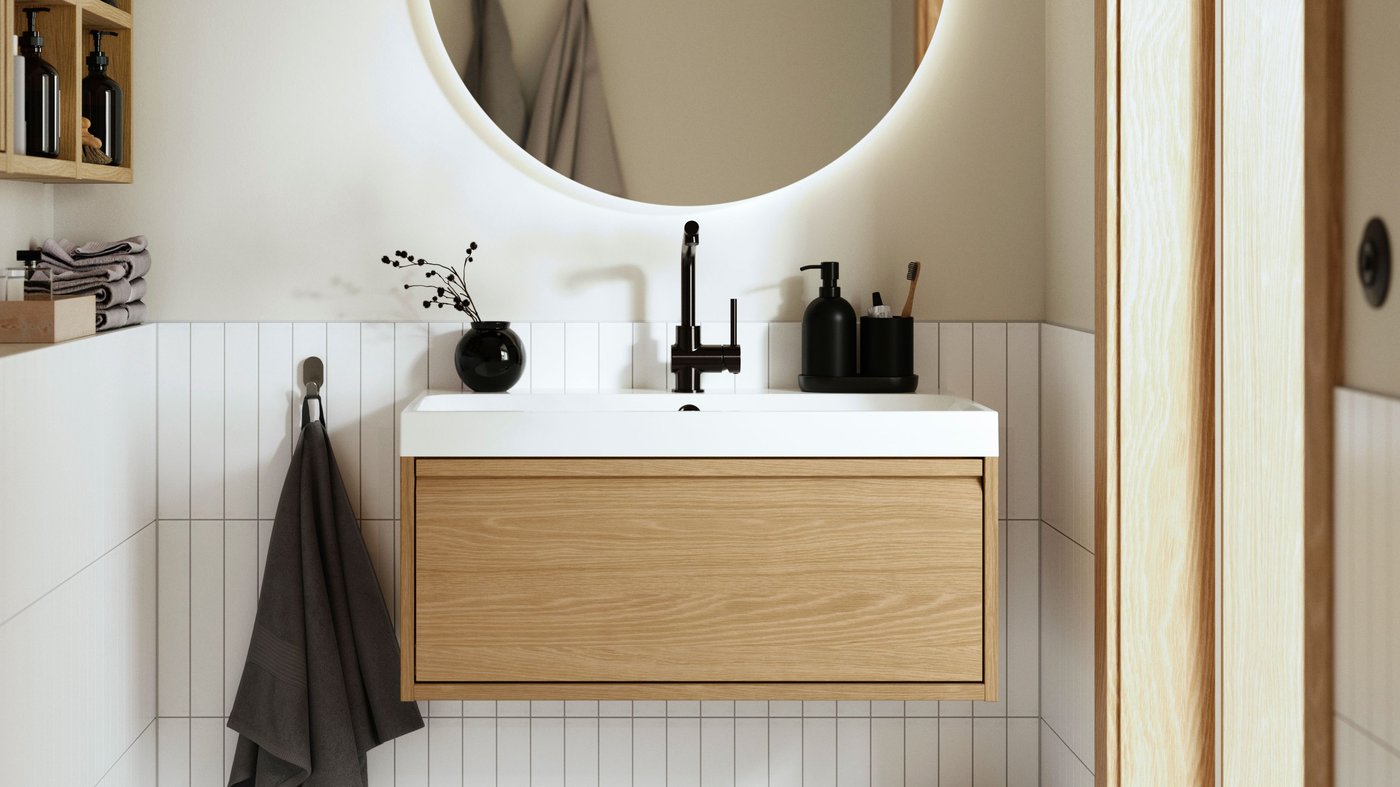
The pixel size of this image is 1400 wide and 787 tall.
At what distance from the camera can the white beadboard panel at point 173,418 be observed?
1.98m

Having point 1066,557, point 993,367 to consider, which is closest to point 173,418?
point 993,367

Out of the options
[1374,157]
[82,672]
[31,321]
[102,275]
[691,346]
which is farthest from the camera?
[691,346]

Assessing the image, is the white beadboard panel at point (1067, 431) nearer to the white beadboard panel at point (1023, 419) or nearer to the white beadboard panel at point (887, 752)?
the white beadboard panel at point (1023, 419)

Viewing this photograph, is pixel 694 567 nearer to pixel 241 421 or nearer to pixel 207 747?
pixel 241 421

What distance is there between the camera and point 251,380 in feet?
6.52

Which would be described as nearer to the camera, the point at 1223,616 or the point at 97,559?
the point at 1223,616

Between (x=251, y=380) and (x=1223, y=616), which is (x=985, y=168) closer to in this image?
(x=1223, y=616)

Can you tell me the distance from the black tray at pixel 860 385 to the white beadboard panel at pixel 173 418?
1.10m

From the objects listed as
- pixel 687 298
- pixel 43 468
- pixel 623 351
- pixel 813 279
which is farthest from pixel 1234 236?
pixel 43 468

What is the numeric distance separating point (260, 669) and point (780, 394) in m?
1.00

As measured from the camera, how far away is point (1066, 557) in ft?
6.16

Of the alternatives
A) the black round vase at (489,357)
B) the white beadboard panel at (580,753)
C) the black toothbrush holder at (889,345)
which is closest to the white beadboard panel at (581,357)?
the black round vase at (489,357)

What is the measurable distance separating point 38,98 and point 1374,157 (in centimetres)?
174

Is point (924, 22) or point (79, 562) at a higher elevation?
point (924, 22)
